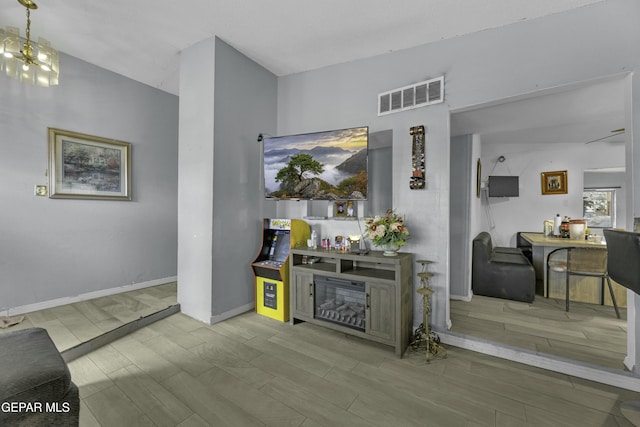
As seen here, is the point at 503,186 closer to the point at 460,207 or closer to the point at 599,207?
the point at 599,207

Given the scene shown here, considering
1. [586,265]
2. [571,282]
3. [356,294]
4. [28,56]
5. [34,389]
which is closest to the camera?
[34,389]

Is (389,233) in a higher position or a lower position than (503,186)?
lower

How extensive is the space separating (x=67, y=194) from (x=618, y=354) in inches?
242

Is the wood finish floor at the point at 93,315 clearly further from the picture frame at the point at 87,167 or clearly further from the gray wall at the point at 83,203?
the picture frame at the point at 87,167

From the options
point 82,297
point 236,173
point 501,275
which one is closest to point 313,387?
point 236,173

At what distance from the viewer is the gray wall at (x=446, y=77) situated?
6.88ft

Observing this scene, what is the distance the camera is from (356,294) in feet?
8.93

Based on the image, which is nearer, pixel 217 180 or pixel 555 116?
pixel 217 180

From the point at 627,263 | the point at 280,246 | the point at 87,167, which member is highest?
the point at 87,167

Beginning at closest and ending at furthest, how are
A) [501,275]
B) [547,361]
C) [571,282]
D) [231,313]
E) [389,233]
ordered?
1. [547,361]
2. [389,233]
3. [231,313]
4. [571,282]
5. [501,275]

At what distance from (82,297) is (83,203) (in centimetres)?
125

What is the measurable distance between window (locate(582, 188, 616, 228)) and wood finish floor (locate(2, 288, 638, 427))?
469 centimetres

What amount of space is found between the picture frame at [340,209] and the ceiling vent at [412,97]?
117 cm

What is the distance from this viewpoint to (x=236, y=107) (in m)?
3.21
